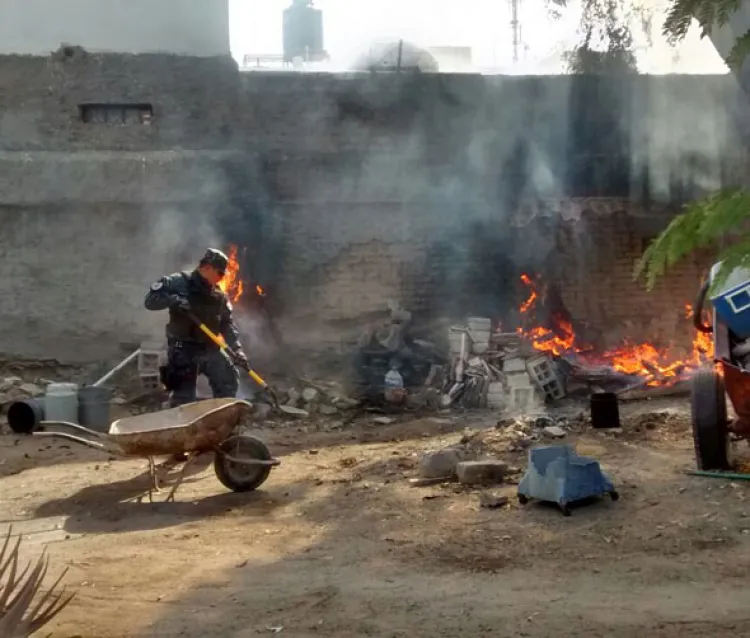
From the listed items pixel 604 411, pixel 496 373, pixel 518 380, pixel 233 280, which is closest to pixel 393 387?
pixel 496 373

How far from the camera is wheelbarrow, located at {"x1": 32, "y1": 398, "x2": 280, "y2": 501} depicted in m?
5.78

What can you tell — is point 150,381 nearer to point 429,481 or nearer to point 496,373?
point 496,373

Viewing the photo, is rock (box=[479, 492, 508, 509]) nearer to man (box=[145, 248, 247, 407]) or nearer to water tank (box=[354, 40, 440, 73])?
man (box=[145, 248, 247, 407])

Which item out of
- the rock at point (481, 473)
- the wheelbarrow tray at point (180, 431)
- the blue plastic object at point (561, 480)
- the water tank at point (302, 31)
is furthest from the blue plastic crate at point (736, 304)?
the water tank at point (302, 31)

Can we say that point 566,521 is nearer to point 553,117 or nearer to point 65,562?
point 65,562

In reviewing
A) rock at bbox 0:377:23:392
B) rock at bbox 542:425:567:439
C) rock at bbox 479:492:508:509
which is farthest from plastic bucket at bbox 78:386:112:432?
rock at bbox 479:492:508:509

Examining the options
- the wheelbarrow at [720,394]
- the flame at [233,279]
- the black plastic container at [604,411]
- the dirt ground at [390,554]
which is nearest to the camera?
the dirt ground at [390,554]

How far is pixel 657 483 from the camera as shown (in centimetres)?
575

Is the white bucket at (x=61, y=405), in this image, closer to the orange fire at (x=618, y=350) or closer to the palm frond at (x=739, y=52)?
the orange fire at (x=618, y=350)

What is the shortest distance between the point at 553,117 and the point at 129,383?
24.1ft

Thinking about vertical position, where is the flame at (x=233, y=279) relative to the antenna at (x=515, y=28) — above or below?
below

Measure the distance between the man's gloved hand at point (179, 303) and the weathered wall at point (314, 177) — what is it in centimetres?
333

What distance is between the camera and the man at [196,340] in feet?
25.4

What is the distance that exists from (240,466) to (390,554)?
2.03 meters
